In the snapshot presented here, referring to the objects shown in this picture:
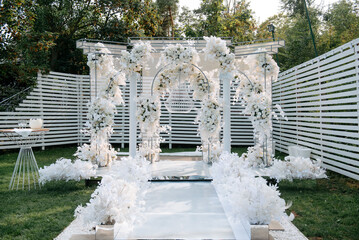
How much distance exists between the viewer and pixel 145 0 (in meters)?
13.2

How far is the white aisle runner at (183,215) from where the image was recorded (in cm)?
270

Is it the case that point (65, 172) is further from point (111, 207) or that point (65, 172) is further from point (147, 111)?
point (111, 207)

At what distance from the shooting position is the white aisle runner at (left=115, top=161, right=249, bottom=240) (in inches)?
106

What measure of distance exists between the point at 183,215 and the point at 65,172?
285 centimetres

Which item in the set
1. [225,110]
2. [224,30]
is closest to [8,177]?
[225,110]

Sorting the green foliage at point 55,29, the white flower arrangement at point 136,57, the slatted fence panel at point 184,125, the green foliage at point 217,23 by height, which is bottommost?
the slatted fence panel at point 184,125

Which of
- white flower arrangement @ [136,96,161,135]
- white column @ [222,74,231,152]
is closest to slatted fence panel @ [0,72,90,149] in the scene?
white flower arrangement @ [136,96,161,135]

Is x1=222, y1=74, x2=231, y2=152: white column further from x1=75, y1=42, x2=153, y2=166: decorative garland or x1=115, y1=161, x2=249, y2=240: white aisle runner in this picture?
x1=75, y1=42, x2=153, y2=166: decorative garland

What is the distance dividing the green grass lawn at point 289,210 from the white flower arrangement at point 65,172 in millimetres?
115

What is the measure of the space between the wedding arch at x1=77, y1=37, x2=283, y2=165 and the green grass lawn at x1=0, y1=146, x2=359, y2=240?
120 centimetres

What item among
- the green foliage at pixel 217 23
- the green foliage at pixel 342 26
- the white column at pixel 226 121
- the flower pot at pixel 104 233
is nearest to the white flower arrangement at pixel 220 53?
the white column at pixel 226 121

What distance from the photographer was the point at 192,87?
267 inches

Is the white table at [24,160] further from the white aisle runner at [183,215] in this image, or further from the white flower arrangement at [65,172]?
the white aisle runner at [183,215]

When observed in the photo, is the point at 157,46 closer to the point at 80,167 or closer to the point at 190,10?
the point at 80,167
